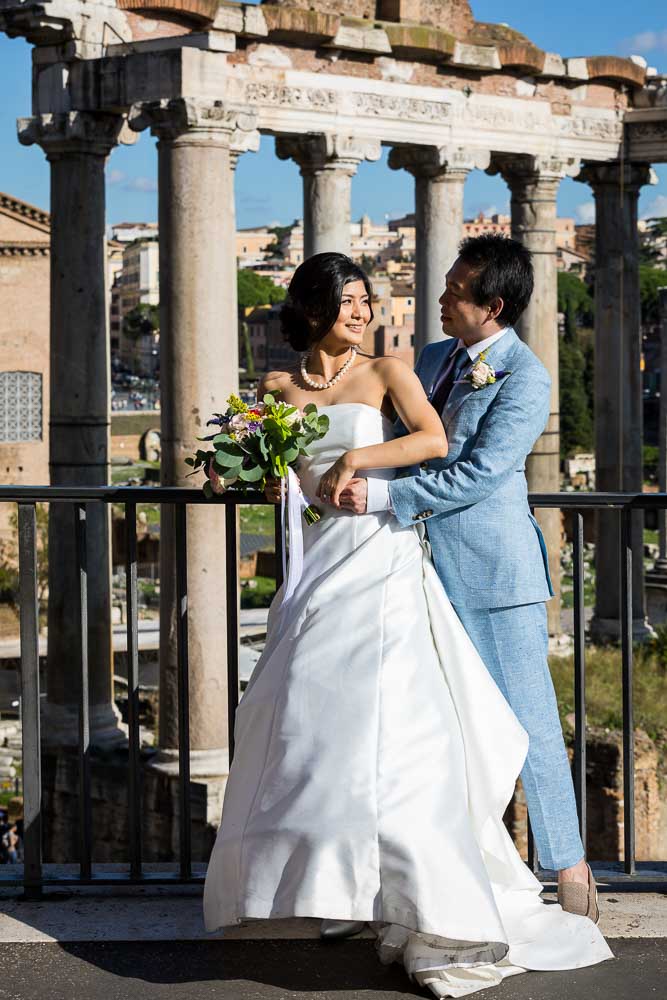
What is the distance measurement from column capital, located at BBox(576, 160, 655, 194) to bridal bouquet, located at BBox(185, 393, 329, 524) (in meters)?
16.0

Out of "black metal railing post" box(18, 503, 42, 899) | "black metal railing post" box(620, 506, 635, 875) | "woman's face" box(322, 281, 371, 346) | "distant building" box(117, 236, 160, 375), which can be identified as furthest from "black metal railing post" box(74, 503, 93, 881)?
"distant building" box(117, 236, 160, 375)

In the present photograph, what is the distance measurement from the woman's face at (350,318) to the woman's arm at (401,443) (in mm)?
177

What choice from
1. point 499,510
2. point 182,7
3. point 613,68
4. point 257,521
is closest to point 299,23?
point 182,7

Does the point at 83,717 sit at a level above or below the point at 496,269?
below

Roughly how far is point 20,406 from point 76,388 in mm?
38591

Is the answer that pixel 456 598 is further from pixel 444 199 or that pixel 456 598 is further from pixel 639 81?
pixel 639 81

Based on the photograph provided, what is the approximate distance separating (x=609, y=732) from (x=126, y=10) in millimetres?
8868

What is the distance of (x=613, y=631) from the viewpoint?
21391 millimetres

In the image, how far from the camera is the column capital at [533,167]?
788 inches

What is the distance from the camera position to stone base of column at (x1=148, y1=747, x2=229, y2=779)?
15297 millimetres

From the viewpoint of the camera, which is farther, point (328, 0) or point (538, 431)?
point (328, 0)

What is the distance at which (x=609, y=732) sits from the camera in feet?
57.3

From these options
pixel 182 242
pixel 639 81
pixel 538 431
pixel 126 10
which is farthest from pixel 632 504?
pixel 639 81

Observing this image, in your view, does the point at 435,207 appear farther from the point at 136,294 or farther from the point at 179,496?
the point at 136,294
